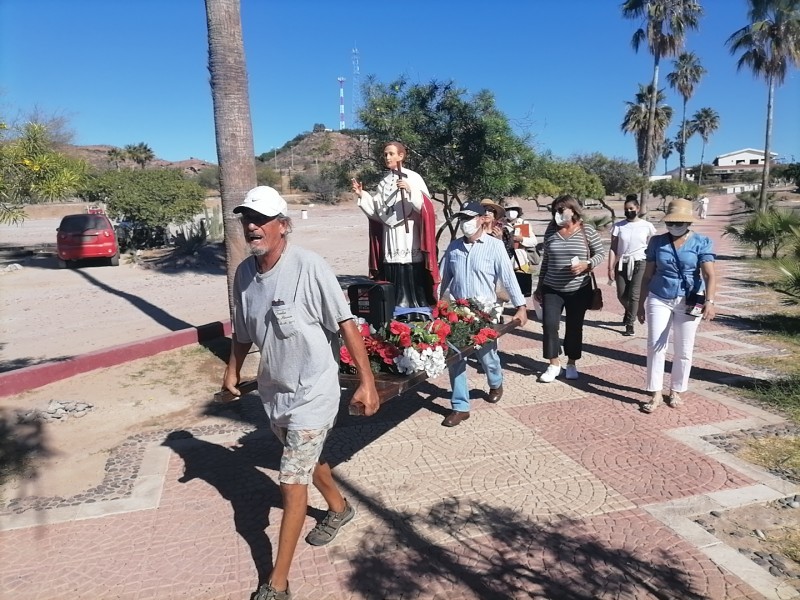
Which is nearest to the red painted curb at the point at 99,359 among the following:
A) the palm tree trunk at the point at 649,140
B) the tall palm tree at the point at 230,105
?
the tall palm tree at the point at 230,105

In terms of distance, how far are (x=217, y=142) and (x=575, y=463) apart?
16.6ft

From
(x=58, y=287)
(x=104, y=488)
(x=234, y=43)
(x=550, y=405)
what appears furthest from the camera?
(x=58, y=287)

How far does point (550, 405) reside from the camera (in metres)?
5.50

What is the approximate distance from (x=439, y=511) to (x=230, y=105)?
505 centimetres

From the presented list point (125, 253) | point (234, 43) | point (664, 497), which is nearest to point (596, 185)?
point (125, 253)

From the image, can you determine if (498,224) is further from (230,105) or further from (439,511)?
(439,511)

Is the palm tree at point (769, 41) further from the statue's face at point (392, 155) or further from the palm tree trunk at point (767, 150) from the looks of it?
the statue's face at point (392, 155)

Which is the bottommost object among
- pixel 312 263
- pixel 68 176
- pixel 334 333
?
pixel 334 333

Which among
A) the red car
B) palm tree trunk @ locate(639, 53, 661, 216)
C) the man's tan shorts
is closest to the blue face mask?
the man's tan shorts

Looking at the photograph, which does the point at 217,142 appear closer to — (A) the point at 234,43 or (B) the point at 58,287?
(A) the point at 234,43

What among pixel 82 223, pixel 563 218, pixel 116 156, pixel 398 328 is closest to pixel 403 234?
pixel 398 328

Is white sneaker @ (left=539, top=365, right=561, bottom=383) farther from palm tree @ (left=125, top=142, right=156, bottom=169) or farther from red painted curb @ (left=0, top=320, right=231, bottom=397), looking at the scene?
palm tree @ (left=125, top=142, right=156, bottom=169)

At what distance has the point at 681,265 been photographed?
5.04m

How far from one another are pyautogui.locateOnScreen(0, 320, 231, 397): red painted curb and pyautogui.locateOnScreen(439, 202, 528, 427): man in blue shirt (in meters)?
3.80
